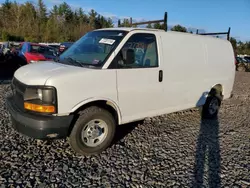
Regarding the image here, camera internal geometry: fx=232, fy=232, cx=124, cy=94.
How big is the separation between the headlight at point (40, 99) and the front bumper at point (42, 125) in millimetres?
118

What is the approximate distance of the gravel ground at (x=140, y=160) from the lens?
322 centimetres

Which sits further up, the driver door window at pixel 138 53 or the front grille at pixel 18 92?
the driver door window at pixel 138 53

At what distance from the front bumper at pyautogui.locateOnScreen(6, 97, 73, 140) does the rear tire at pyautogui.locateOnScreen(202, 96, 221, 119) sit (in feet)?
12.9

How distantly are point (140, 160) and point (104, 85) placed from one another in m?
1.36

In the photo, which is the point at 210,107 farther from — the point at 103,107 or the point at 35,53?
the point at 35,53

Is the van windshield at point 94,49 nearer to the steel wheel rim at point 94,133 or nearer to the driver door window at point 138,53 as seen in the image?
the driver door window at point 138,53

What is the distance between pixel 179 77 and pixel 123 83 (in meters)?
1.50

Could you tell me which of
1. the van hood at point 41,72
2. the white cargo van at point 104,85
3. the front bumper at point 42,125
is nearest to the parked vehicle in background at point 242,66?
the white cargo van at point 104,85

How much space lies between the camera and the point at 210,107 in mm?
6160

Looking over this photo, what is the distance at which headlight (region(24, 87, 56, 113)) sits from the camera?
10.7ft

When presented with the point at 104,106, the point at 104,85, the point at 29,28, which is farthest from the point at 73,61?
the point at 29,28

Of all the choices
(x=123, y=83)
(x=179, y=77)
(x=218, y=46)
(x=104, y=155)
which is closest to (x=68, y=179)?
(x=104, y=155)

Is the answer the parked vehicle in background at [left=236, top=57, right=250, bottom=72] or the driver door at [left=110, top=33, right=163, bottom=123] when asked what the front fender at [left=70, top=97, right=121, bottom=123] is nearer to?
the driver door at [left=110, top=33, right=163, bottom=123]

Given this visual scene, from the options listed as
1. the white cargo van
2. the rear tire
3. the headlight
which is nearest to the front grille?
the white cargo van
